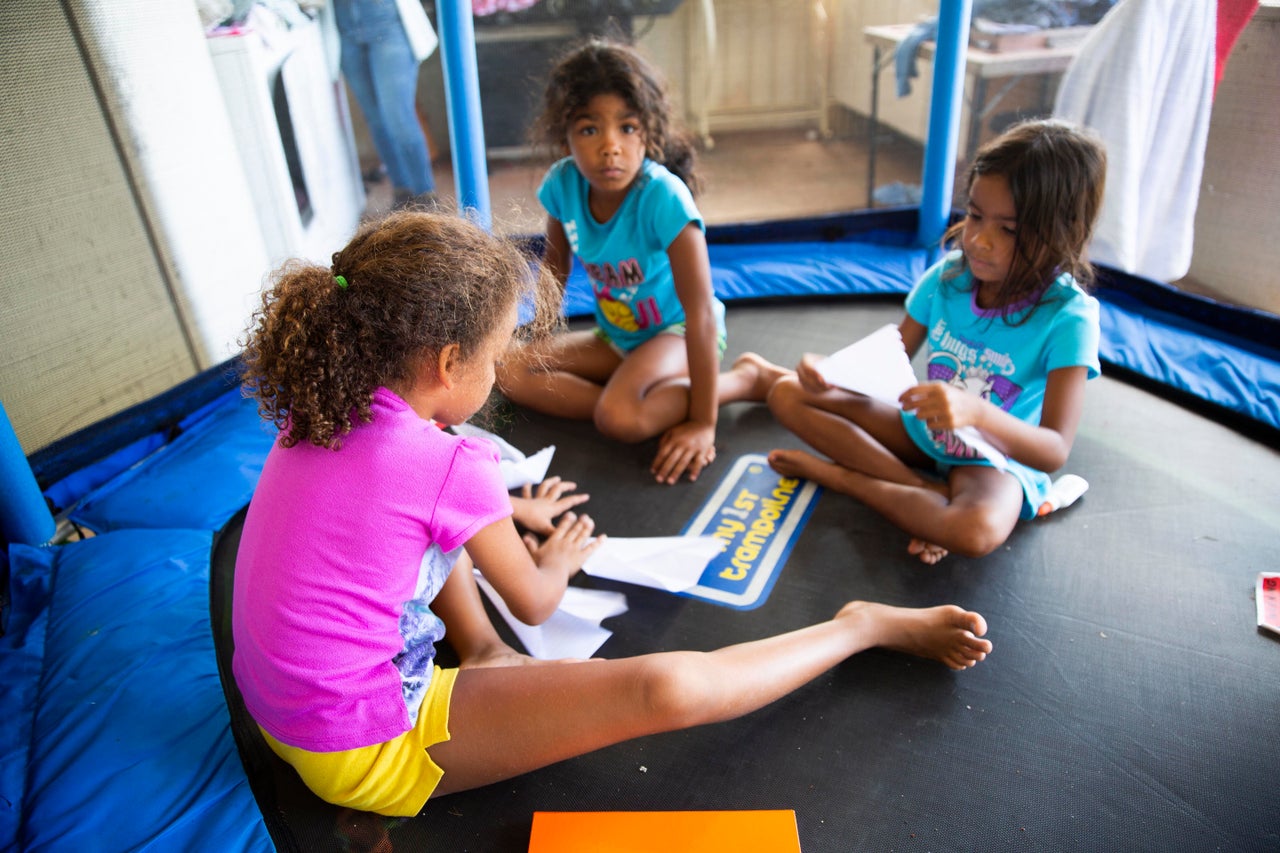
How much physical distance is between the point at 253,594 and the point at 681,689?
0.41 m

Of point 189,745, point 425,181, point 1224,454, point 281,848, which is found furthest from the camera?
point 425,181

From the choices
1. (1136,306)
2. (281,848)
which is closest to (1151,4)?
(1136,306)

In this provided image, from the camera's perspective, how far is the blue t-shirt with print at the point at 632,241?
4.75 ft

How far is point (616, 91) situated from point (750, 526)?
2.49 feet

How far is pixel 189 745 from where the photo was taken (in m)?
0.98

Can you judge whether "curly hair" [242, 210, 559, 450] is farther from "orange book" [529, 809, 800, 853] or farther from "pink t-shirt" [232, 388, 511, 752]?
"orange book" [529, 809, 800, 853]

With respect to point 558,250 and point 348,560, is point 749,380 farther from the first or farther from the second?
point 348,560

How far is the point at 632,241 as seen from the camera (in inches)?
59.9

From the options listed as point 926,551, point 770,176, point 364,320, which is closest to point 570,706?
point 364,320

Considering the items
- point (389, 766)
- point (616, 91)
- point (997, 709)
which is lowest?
point (997, 709)

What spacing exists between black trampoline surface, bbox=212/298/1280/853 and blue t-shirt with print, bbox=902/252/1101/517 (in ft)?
0.50

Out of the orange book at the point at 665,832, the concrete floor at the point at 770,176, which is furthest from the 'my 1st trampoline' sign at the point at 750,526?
the concrete floor at the point at 770,176

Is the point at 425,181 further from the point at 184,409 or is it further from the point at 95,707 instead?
the point at 95,707

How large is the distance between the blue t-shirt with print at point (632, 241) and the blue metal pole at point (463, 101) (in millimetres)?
326
